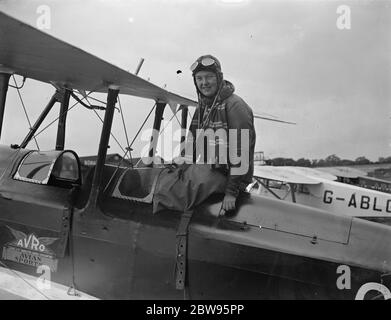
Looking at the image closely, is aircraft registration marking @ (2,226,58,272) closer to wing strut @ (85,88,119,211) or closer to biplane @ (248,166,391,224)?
wing strut @ (85,88,119,211)

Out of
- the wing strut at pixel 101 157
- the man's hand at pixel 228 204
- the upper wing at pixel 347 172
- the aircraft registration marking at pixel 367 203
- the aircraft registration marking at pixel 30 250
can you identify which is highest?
the wing strut at pixel 101 157

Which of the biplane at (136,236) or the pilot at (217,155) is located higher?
the pilot at (217,155)

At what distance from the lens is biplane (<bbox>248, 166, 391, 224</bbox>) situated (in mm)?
8094

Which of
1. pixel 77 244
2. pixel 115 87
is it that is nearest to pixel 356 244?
pixel 77 244

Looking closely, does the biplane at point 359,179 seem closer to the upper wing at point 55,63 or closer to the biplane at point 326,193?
the biplane at point 326,193

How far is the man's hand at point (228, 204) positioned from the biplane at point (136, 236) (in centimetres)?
4

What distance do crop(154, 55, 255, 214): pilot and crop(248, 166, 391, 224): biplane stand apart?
16.5 ft

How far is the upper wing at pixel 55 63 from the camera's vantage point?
94.0 inches

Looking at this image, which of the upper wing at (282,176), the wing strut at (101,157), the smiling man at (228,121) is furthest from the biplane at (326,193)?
the wing strut at (101,157)

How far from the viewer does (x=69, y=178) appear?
3.07 meters

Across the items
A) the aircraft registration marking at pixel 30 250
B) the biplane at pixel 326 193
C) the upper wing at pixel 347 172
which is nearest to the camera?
the aircraft registration marking at pixel 30 250

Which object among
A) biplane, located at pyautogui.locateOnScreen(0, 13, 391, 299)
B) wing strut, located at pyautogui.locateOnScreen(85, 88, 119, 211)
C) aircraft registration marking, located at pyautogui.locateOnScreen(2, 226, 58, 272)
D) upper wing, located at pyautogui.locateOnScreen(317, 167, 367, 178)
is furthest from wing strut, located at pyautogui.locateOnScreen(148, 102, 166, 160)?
upper wing, located at pyautogui.locateOnScreen(317, 167, 367, 178)

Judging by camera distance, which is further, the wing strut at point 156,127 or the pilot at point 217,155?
the wing strut at point 156,127
